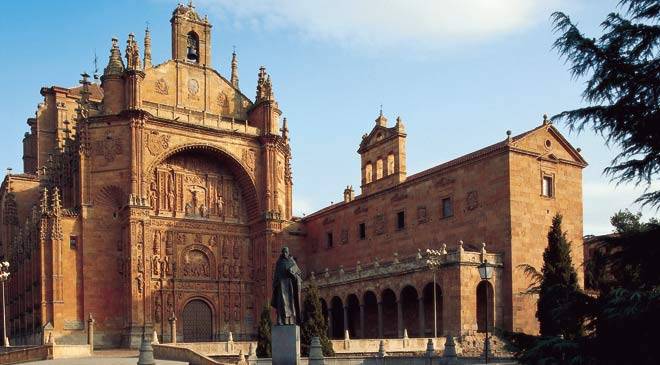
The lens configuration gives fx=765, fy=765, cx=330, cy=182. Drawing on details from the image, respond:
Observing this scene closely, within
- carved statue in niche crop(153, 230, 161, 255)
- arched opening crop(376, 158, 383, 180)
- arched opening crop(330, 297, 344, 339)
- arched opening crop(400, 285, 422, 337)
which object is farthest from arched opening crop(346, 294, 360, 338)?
carved statue in niche crop(153, 230, 161, 255)

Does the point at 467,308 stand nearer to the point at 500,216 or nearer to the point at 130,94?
the point at 500,216

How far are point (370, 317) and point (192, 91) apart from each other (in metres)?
21.6

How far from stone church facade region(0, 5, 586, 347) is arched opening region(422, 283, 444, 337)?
0.14m

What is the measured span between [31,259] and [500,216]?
1309 inches

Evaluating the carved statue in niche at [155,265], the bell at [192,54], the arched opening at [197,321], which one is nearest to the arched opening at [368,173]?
the arched opening at [197,321]

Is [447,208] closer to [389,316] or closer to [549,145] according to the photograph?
[549,145]

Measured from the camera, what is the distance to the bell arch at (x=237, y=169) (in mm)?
55594

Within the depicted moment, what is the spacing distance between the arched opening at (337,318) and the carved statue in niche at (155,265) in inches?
501

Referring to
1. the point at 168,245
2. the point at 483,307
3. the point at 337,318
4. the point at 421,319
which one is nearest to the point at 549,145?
the point at 483,307

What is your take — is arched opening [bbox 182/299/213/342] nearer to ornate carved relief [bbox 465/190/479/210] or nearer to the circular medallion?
the circular medallion

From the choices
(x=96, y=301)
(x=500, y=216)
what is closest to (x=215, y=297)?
(x=96, y=301)

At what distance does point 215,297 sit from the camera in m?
56.8

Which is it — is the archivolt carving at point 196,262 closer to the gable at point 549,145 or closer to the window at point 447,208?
the window at point 447,208

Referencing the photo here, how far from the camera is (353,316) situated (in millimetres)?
56219
